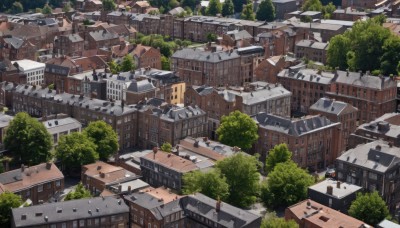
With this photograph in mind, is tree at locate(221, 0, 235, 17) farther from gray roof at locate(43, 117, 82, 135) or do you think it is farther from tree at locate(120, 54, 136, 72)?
gray roof at locate(43, 117, 82, 135)

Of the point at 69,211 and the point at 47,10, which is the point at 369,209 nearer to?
the point at 69,211

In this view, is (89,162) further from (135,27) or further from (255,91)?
(135,27)

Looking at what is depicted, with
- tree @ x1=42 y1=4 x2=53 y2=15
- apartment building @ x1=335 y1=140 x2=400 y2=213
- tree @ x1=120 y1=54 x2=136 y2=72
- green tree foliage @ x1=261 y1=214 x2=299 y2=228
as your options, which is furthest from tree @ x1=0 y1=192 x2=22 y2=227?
tree @ x1=42 y1=4 x2=53 y2=15

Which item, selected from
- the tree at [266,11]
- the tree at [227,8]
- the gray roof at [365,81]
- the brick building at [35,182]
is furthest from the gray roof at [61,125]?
the tree at [227,8]

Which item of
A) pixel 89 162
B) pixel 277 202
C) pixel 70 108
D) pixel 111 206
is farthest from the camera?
pixel 70 108

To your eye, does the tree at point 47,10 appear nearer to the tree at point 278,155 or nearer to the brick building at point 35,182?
the brick building at point 35,182

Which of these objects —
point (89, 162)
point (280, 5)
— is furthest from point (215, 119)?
point (280, 5)

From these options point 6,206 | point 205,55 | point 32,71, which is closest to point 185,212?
point 6,206
